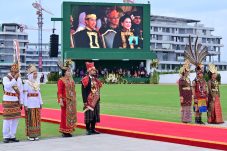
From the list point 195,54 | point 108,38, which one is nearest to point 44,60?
point 108,38

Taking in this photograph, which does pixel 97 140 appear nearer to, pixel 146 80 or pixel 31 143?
pixel 31 143

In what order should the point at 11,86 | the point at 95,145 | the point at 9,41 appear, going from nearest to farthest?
the point at 95,145, the point at 11,86, the point at 9,41

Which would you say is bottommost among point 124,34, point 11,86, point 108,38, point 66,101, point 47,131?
point 47,131

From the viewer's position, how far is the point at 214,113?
13.4m

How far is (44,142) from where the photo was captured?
394 inches

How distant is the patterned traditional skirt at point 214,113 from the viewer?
1331 cm

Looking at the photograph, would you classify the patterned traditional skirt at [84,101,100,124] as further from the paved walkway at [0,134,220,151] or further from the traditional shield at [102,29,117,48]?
the traditional shield at [102,29,117,48]

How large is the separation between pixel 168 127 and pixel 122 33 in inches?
1709

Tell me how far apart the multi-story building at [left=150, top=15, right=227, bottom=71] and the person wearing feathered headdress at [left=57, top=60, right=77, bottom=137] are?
9617 cm

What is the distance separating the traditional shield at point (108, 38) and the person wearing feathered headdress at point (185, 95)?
41.2 metres

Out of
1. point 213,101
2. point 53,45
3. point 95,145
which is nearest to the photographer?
point 95,145

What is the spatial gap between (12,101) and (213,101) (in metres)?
6.04

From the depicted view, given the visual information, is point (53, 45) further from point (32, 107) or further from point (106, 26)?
point (32, 107)

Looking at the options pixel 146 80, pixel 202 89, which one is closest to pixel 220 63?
pixel 146 80
